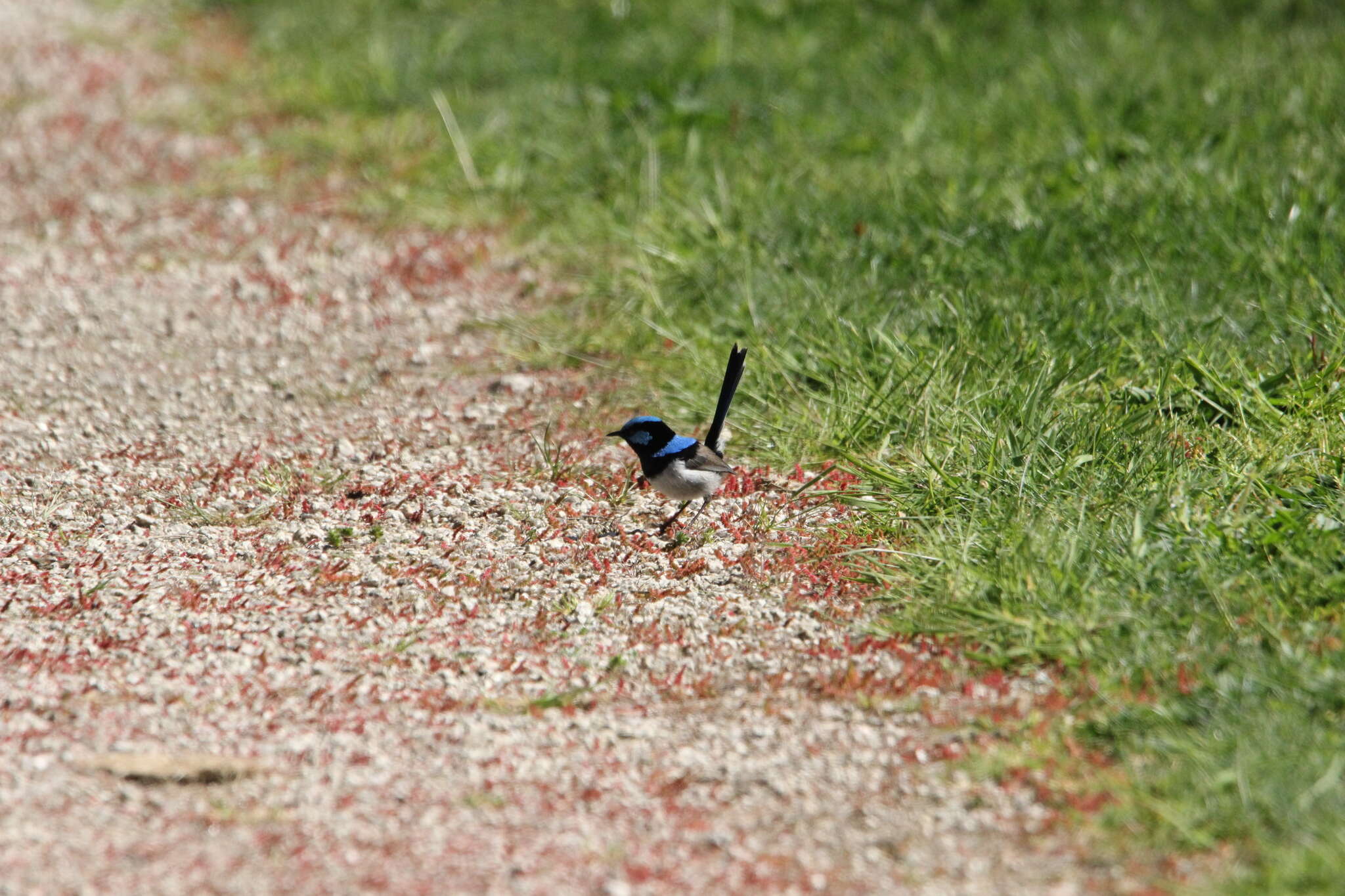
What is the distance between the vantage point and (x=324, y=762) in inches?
166

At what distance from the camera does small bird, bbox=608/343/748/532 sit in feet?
18.2

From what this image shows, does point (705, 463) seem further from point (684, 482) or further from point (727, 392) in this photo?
point (727, 392)

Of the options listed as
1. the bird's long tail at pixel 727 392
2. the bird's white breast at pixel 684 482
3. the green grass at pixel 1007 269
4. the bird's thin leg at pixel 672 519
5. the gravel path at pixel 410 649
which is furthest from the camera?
the bird's long tail at pixel 727 392

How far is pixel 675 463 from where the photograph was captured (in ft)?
18.1

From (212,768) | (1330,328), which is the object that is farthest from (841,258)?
(212,768)

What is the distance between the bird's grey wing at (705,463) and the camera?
556 centimetres

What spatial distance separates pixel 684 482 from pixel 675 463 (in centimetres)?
8

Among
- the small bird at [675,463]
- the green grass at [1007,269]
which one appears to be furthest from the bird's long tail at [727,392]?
the green grass at [1007,269]

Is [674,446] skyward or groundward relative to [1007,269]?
groundward

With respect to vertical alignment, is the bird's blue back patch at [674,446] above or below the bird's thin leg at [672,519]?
above

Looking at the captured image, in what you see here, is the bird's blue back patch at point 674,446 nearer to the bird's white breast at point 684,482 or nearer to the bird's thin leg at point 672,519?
the bird's white breast at point 684,482

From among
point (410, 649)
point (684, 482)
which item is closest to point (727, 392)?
point (684, 482)

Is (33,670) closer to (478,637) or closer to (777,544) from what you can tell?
(478,637)

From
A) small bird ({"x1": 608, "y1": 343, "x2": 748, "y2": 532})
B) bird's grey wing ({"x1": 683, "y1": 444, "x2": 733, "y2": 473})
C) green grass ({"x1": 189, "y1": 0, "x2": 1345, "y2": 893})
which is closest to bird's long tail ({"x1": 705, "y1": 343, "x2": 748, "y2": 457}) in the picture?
small bird ({"x1": 608, "y1": 343, "x2": 748, "y2": 532})
